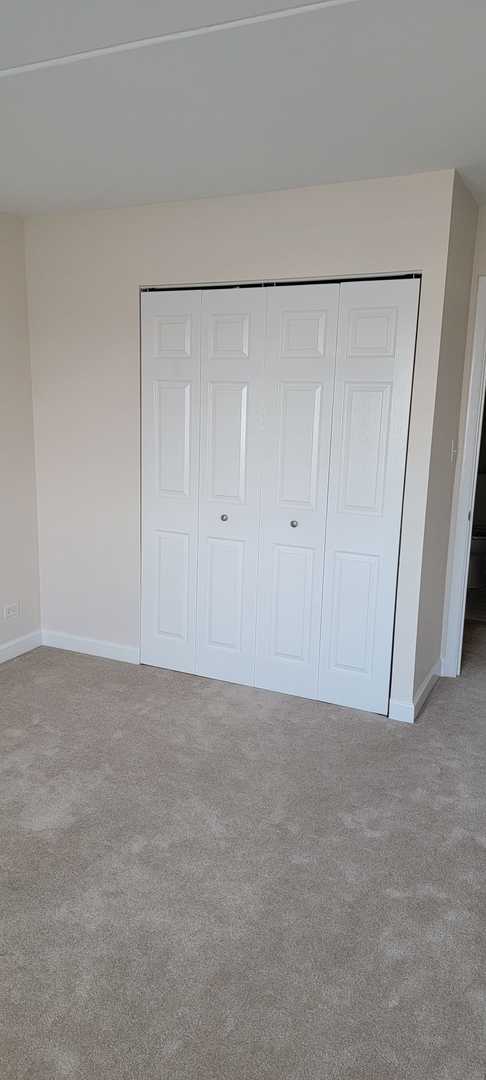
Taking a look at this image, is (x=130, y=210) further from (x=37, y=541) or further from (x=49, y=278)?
(x=37, y=541)

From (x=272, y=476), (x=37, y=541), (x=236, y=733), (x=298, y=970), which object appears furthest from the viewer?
(x=37, y=541)

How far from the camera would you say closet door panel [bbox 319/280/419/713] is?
127 inches

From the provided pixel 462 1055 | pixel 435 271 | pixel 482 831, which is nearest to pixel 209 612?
pixel 482 831

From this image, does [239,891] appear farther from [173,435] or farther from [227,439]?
[173,435]

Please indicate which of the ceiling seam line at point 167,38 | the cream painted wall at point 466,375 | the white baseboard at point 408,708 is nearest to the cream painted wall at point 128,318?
the white baseboard at point 408,708

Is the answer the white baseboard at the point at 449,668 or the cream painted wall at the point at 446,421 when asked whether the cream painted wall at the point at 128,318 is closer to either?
the cream painted wall at the point at 446,421

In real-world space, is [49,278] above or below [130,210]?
below

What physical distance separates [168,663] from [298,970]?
2262mm

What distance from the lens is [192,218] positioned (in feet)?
11.7

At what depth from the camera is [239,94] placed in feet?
7.56

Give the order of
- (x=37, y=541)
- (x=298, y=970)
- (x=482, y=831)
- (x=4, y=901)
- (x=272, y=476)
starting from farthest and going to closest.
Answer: (x=37, y=541)
(x=272, y=476)
(x=482, y=831)
(x=4, y=901)
(x=298, y=970)

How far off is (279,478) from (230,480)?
283 millimetres

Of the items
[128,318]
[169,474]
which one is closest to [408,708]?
[169,474]

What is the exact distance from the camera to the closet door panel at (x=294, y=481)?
11.1ft
